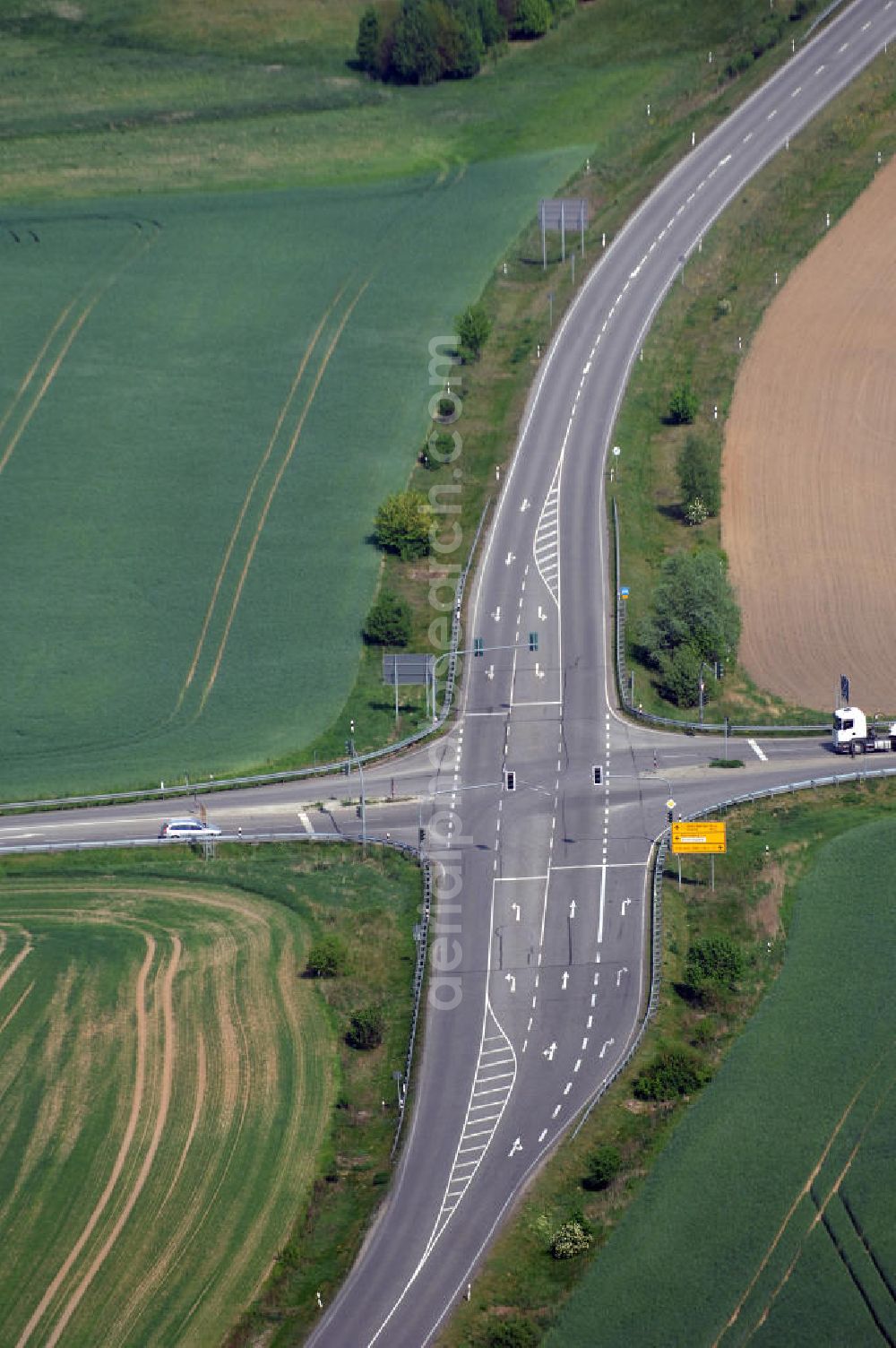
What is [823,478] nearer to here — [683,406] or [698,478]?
[698,478]

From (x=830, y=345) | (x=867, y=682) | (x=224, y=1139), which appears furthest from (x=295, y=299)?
(x=224, y=1139)

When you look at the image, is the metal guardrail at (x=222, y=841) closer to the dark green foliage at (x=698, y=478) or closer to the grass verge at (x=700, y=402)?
the grass verge at (x=700, y=402)

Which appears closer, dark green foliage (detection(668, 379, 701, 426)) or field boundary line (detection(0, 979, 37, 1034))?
field boundary line (detection(0, 979, 37, 1034))

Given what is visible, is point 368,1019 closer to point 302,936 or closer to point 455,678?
point 302,936

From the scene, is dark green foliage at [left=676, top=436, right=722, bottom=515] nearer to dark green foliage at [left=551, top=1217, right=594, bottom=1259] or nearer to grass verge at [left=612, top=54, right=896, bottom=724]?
grass verge at [left=612, top=54, right=896, bottom=724]

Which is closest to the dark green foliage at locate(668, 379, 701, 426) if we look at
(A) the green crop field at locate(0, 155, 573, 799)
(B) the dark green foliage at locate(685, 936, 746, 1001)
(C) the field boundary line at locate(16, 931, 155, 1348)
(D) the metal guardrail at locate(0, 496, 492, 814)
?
(A) the green crop field at locate(0, 155, 573, 799)

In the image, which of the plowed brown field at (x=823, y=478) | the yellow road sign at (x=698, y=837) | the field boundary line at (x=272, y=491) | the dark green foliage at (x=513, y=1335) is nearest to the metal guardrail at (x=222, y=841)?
the yellow road sign at (x=698, y=837)

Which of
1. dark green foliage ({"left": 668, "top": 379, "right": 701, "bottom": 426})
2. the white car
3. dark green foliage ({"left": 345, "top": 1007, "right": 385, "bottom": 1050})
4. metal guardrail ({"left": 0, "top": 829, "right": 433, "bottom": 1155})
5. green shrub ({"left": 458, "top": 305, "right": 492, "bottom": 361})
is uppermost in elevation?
green shrub ({"left": 458, "top": 305, "right": 492, "bottom": 361})

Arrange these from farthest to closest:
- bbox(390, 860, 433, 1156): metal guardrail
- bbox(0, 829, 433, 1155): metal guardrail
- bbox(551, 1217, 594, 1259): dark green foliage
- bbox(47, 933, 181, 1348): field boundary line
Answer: bbox(0, 829, 433, 1155): metal guardrail
bbox(390, 860, 433, 1156): metal guardrail
bbox(551, 1217, 594, 1259): dark green foliage
bbox(47, 933, 181, 1348): field boundary line
